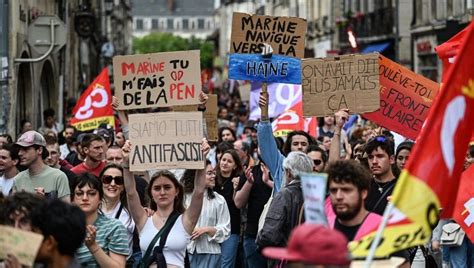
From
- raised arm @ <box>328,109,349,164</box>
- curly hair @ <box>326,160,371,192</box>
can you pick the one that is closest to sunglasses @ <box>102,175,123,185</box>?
raised arm @ <box>328,109,349,164</box>

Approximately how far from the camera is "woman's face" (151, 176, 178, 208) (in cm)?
977

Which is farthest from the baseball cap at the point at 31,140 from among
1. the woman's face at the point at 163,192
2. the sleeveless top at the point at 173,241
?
the sleeveless top at the point at 173,241

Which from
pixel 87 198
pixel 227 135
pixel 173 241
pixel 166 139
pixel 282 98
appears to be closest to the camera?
pixel 87 198

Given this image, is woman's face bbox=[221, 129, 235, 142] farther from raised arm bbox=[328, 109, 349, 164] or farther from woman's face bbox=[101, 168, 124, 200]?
woman's face bbox=[101, 168, 124, 200]

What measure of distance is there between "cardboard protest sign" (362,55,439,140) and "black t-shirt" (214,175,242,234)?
153cm

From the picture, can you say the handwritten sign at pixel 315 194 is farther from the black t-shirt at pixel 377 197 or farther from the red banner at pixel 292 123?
the red banner at pixel 292 123

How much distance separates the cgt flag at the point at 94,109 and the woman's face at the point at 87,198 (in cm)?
1113

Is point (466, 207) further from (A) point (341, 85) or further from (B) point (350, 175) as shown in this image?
(B) point (350, 175)

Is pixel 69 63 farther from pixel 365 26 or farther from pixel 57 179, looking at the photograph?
pixel 57 179

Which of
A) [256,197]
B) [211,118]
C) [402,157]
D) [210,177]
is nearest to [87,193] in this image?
[210,177]

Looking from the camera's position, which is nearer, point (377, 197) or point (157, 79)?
point (377, 197)

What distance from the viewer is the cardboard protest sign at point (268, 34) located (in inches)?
538

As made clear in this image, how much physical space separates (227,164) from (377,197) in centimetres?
389

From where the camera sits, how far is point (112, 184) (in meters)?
10.4
